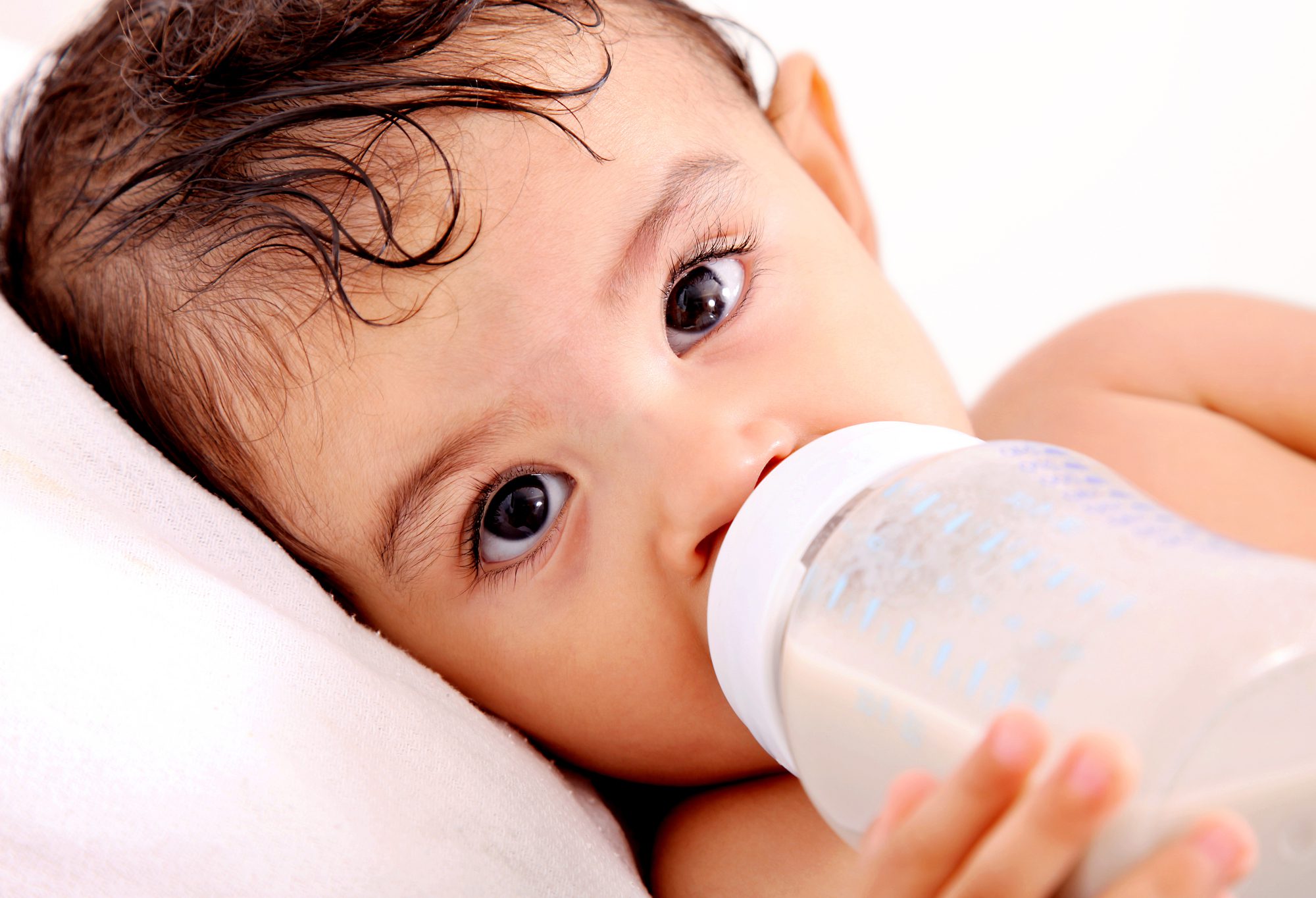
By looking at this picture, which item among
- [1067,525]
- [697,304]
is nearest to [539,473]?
[697,304]

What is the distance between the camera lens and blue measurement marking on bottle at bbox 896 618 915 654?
1.56 ft

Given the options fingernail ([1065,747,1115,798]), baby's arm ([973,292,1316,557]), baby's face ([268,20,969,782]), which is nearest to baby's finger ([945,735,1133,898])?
fingernail ([1065,747,1115,798])

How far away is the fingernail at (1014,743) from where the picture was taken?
0.36 m

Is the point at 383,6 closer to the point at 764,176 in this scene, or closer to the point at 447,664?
the point at 764,176

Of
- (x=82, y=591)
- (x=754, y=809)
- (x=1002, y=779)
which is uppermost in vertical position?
(x=1002, y=779)

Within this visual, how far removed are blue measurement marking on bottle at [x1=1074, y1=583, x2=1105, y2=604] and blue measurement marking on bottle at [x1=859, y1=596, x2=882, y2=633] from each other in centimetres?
9

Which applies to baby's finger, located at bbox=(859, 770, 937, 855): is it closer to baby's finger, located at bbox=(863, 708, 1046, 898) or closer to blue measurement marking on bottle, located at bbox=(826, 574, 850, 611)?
baby's finger, located at bbox=(863, 708, 1046, 898)

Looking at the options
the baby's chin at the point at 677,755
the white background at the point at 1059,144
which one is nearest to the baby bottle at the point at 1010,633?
the baby's chin at the point at 677,755

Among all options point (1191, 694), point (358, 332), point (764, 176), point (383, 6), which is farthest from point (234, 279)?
point (1191, 694)

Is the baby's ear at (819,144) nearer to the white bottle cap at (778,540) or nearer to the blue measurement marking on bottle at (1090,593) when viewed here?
the white bottle cap at (778,540)

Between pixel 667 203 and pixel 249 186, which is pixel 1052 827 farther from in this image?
pixel 249 186

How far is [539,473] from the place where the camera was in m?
0.75

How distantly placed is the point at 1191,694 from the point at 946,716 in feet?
0.33

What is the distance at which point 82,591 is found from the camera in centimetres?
64
